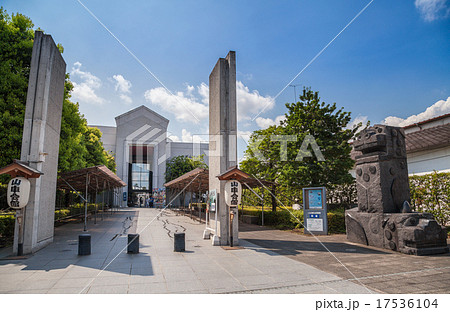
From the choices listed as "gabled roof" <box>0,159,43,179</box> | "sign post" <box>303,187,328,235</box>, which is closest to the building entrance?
"sign post" <box>303,187,328,235</box>

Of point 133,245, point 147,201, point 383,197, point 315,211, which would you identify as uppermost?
point 383,197

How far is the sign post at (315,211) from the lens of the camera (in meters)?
12.2

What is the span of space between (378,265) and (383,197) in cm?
310

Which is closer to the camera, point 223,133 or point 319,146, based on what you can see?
point 223,133

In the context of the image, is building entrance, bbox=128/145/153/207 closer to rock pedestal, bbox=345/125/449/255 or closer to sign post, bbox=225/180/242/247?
sign post, bbox=225/180/242/247

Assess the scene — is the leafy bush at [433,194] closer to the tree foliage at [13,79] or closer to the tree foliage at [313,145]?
the tree foliage at [313,145]

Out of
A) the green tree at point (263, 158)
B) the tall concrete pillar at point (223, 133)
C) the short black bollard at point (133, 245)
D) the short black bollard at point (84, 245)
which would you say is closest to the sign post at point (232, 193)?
the tall concrete pillar at point (223, 133)

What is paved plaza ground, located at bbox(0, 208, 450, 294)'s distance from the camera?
→ 4918mm

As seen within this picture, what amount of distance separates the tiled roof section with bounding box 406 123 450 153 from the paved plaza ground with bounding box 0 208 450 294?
952 cm

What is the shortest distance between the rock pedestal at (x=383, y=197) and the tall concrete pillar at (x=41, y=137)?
34.3ft

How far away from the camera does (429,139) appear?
15.3 m

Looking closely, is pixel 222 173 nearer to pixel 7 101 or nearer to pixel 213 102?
pixel 213 102

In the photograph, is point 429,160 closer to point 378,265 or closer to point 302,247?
point 302,247

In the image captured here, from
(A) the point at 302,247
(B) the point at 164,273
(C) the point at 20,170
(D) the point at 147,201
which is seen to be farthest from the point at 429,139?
(D) the point at 147,201
